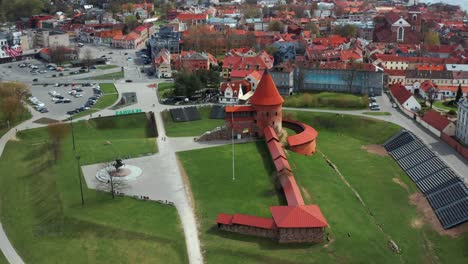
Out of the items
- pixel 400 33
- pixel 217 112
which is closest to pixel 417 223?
pixel 217 112

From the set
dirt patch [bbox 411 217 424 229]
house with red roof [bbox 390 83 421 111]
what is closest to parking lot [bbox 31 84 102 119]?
house with red roof [bbox 390 83 421 111]

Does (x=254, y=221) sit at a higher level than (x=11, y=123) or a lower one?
lower

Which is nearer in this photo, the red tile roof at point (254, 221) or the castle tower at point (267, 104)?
the red tile roof at point (254, 221)

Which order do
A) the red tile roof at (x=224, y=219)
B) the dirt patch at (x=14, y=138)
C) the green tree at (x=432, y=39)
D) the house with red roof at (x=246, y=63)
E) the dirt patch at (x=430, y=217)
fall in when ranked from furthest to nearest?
the green tree at (x=432, y=39) → the house with red roof at (x=246, y=63) → the dirt patch at (x=14, y=138) → the dirt patch at (x=430, y=217) → the red tile roof at (x=224, y=219)

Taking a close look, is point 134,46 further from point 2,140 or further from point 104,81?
point 2,140

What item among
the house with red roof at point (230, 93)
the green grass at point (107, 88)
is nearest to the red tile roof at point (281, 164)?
the house with red roof at point (230, 93)

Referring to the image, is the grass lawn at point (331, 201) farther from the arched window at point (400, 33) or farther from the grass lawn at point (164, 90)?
the arched window at point (400, 33)

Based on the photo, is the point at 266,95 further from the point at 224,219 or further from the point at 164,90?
the point at 164,90
